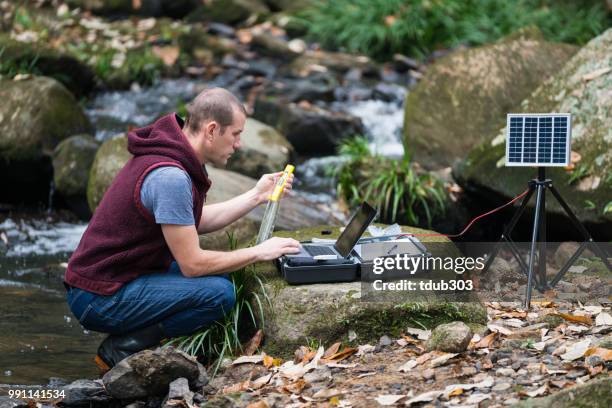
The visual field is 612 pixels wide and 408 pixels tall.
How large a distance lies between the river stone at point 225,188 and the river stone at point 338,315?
214 centimetres

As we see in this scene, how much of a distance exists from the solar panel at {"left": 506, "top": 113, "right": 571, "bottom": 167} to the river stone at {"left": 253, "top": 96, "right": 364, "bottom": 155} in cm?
471

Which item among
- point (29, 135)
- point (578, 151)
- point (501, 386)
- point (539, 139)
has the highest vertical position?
point (539, 139)

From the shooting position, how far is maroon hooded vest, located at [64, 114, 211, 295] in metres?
4.30

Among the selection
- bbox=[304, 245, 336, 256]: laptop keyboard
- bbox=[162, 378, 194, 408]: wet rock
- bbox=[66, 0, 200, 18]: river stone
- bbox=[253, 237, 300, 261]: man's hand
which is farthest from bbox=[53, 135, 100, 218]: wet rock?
bbox=[66, 0, 200, 18]: river stone

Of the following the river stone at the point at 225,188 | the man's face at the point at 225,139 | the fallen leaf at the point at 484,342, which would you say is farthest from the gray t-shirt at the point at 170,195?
the river stone at the point at 225,188

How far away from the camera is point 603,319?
4531 millimetres

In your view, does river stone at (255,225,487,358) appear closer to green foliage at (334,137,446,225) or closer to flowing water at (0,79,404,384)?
flowing water at (0,79,404,384)

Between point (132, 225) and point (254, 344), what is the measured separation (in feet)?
2.81

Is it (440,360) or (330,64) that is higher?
(440,360)

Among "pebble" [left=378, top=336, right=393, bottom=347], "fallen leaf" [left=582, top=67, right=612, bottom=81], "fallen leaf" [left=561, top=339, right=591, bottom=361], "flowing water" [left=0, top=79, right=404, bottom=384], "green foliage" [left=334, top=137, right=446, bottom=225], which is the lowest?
"flowing water" [left=0, top=79, right=404, bottom=384]

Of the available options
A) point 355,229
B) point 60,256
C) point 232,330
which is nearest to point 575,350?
point 355,229

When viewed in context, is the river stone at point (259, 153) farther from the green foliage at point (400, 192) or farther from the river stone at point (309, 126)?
the green foliage at point (400, 192)

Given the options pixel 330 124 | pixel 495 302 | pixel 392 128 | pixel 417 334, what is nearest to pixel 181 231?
pixel 417 334

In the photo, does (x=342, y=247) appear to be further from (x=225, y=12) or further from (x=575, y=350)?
(x=225, y=12)
